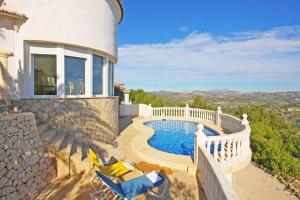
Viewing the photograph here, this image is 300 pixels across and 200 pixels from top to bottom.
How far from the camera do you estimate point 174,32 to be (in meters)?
32.9

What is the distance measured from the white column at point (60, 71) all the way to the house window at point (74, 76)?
0.21 meters

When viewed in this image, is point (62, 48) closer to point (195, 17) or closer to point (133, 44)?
point (195, 17)

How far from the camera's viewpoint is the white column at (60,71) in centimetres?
848

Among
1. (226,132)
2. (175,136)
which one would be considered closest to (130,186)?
(175,136)

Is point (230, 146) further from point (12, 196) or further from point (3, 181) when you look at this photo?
point (3, 181)

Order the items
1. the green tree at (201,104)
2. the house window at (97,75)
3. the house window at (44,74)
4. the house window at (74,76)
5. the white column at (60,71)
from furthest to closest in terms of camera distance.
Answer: the green tree at (201,104), the house window at (97,75), the house window at (74,76), the white column at (60,71), the house window at (44,74)

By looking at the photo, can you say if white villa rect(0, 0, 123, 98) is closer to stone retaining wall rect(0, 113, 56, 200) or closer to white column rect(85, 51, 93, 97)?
white column rect(85, 51, 93, 97)

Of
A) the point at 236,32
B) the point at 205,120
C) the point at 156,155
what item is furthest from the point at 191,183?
the point at 236,32

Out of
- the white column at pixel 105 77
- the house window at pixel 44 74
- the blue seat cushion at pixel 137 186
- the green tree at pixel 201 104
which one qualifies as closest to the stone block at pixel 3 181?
the blue seat cushion at pixel 137 186

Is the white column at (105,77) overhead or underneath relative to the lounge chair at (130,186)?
overhead

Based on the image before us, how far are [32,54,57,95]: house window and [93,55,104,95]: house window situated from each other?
2066 millimetres

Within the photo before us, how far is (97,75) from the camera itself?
34.3ft

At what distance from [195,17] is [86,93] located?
21.7m

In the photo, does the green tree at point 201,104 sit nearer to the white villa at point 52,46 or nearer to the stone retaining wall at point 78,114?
the stone retaining wall at point 78,114
